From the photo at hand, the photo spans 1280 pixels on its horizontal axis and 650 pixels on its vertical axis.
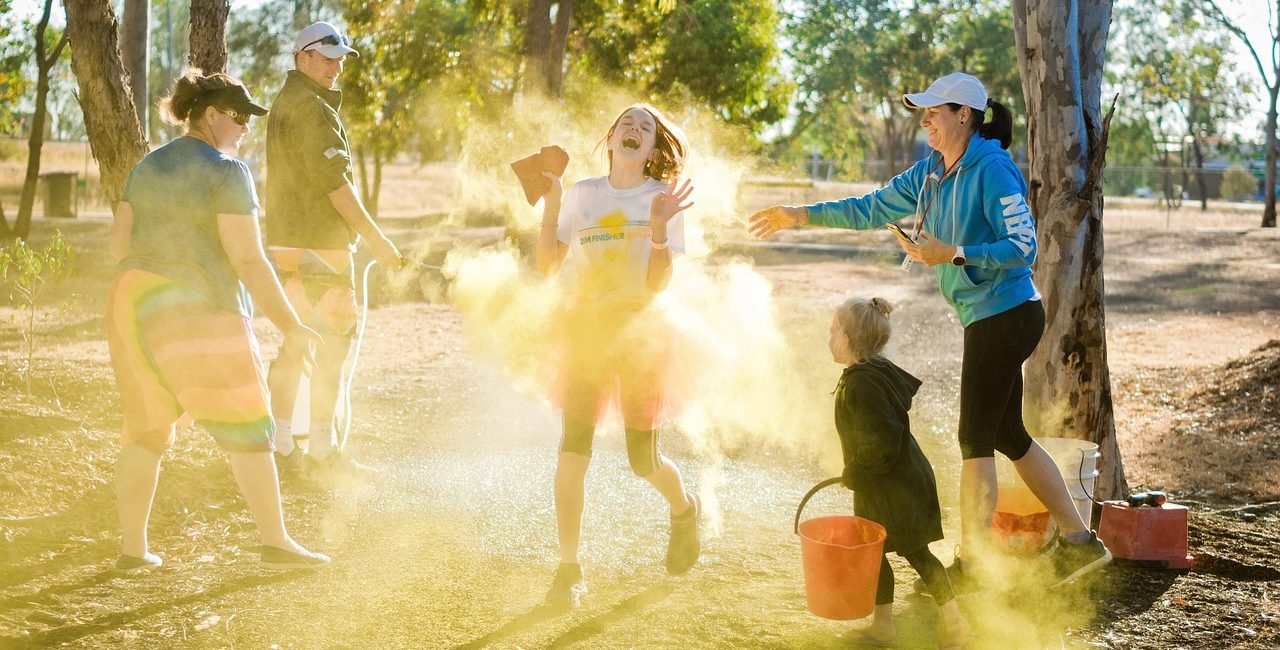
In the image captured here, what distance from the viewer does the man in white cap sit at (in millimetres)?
5766

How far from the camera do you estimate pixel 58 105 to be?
71.4m

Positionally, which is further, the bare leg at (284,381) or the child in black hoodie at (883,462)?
the bare leg at (284,381)

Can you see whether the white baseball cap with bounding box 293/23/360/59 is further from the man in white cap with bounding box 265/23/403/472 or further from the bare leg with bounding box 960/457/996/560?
the bare leg with bounding box 960/457/996/560

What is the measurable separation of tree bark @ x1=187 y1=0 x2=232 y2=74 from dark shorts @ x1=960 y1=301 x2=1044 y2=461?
541 centimetres

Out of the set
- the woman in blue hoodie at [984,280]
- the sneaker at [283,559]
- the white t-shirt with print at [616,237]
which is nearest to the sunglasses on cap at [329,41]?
the white t-shirt with print at [616,237]

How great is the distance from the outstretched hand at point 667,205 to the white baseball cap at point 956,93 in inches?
38.5

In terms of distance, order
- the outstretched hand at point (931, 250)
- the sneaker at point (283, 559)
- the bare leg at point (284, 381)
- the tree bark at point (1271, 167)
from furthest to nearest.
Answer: the tree bark at point (1271, 167)
the bare leg at point (284, 381)
the sneaker at point (283, 559)
the outstretched hand at point (931, 250)

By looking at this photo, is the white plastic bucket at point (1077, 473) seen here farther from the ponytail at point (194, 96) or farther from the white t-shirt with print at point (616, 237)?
the ponytail at point (194, 96)

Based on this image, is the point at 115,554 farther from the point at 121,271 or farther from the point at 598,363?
the point at 598,363

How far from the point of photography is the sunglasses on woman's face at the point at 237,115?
4.50m

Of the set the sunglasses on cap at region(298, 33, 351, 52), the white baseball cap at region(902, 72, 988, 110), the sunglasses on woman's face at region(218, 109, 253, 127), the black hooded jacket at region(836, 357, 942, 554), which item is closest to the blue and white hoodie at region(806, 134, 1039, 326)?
the white baseball cap at region(902, 72, 988, 110)

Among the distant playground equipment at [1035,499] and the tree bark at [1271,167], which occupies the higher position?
the tree bark at [1271,167]

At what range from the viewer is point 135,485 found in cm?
459

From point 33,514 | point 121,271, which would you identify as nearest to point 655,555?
point 121,271
